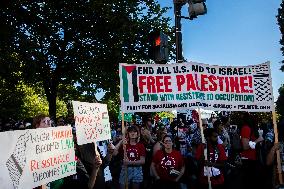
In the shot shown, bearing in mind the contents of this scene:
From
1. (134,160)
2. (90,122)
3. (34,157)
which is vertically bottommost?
(134,160)

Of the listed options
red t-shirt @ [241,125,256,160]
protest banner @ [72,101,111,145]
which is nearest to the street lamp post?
red t-shirt @ [241,125,256,160]

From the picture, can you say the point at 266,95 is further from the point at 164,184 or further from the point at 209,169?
the point at 164,184

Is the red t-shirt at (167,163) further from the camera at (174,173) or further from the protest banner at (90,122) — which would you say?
the protest banner at (90,122)

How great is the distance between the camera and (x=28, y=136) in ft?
15.9

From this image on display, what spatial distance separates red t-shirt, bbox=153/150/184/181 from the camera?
313 inches

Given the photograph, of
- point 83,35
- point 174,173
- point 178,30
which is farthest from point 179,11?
point 83,35

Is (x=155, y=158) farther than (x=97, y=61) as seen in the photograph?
No

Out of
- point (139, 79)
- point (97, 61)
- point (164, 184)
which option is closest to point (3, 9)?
point (97, 61)

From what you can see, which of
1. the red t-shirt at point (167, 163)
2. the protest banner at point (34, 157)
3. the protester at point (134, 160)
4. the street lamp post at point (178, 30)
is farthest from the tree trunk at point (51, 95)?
the protest banner at point (34, 157)

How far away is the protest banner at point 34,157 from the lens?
4.34 meters

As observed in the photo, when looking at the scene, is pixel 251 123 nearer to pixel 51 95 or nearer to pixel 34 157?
pixel 34 157

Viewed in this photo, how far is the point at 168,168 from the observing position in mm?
7941

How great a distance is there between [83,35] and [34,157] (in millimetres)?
19440

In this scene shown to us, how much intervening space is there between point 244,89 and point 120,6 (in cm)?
1550
